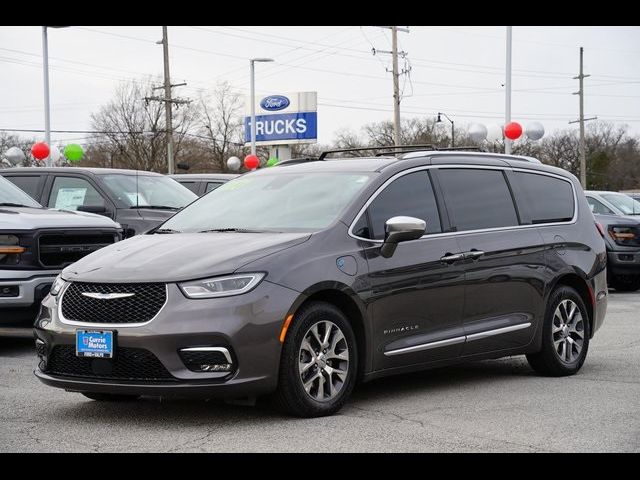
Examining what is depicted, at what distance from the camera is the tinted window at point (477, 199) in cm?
780

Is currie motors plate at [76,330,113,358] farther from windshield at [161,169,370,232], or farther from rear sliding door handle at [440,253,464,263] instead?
rear sliding door handle at [440,253,464,263]

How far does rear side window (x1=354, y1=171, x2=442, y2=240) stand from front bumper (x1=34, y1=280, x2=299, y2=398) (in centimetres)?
108

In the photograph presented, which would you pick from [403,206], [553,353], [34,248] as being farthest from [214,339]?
[34,248]

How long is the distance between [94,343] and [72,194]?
22.7 ft

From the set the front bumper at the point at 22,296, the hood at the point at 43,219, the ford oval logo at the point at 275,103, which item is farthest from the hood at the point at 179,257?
the ford oval logo at the point at 275,103

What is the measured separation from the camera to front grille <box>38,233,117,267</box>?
984 centimetres

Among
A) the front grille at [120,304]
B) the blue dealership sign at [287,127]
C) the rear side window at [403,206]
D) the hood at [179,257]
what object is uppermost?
the blue dealership sign at [287,127]

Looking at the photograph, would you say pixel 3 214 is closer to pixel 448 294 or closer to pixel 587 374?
pixel 448 294

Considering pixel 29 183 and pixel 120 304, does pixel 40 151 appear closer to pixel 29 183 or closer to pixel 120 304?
pixel 29 183

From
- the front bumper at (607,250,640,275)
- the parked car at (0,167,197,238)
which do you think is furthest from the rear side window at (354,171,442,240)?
the front bumper at (607,250,640,275)

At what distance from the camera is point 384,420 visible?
6.40 m

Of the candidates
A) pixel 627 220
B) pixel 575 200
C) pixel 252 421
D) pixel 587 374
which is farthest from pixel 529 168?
pixel 627 220

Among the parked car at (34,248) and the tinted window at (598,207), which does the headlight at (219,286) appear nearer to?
the parked car at (34,248)

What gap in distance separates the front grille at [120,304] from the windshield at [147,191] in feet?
20.5
